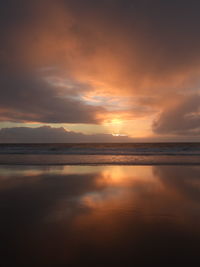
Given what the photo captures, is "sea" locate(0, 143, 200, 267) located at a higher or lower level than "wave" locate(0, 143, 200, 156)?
lower

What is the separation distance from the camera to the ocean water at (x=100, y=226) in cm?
292

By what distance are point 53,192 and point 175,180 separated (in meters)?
5.42

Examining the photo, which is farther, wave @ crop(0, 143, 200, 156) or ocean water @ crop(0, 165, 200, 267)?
wave @ crop(0, 143, 200, 156)

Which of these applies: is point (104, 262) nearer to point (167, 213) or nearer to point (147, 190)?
point (167, 213)

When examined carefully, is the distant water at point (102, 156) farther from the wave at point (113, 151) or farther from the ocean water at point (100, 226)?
the ocean water at point (100, 226)

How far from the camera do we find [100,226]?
3945mm

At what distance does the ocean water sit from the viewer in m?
2.92

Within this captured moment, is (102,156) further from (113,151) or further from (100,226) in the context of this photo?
(100,226)

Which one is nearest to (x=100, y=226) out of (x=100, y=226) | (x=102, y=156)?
(x=100, y=226)

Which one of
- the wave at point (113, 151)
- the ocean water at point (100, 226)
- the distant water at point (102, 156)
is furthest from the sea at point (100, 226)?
the wave at point (113, 151)

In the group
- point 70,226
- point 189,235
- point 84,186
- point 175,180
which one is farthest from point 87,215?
point 175,180

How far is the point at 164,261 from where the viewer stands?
9.24ft

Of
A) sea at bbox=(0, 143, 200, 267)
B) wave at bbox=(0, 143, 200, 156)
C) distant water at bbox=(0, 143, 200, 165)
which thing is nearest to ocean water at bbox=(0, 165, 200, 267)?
sea at bbox=(0, 143, 200, 267)

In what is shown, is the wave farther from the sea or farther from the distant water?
the sea
